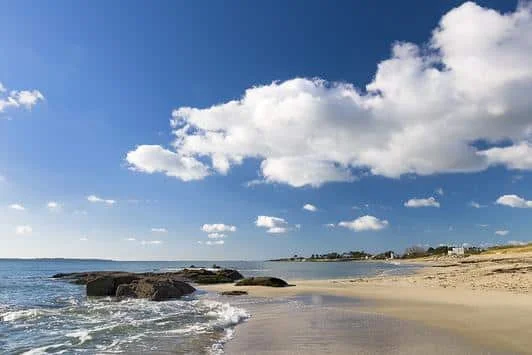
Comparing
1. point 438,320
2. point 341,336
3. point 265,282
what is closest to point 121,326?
point 341,336

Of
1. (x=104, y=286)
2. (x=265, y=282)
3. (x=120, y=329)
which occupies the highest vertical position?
(x=104, y=286)

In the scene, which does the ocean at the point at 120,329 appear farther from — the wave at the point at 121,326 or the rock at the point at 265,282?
the rock at the point at 265,282

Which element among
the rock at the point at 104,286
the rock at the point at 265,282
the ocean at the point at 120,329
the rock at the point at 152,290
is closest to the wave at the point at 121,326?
the ocean at the point at 120,329

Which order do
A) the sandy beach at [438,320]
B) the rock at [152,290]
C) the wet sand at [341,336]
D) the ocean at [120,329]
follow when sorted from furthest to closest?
the rock at [152,290]
the ocean at [120,329]
the sandy beach at [438,320]
the wet sand at [341,336]

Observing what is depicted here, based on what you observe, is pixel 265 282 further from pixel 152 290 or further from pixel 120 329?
pixel 120 329

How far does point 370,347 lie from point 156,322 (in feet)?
32.7

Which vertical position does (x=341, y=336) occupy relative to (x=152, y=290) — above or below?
below

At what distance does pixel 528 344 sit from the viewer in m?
12.2

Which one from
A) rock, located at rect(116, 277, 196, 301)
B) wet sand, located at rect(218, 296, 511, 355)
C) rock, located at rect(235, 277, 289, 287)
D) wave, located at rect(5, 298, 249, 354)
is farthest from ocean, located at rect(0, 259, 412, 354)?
rock, located at rect(235, 277, 289, 287)

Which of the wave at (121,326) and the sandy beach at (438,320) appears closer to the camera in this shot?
the sandy beach at (438,320)

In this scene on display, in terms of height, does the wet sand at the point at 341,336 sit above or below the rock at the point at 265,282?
below

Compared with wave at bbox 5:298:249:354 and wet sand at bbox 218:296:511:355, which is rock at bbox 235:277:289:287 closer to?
wave at bbox 5:298:249:354

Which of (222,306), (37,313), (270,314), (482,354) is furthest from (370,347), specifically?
(37,313)

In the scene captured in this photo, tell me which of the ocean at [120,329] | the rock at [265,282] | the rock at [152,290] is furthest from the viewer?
the rock at [265,282]
